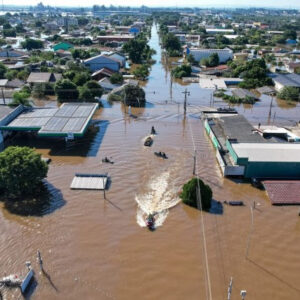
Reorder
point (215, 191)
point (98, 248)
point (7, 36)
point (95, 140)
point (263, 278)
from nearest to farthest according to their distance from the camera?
point (263, 278)
point (98, 248)
point (215, 191)
point (95, 140)
point (7, 36)

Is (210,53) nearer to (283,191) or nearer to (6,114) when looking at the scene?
(6,114)

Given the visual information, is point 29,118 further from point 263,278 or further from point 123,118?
point 263,278

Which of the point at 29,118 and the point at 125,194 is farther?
the point at 29,118

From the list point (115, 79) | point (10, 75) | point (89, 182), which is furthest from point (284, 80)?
point (10, 75)

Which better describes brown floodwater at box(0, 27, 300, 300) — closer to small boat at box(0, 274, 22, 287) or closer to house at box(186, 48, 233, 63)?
small boat at box(0, 274, 22, 287)

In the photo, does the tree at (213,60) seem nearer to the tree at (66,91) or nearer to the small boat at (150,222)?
the tree at (66,91)

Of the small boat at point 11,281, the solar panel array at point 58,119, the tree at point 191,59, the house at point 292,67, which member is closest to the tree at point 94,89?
the solar panel array at point 58,119

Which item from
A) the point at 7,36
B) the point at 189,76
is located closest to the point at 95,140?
the point at 189,76
